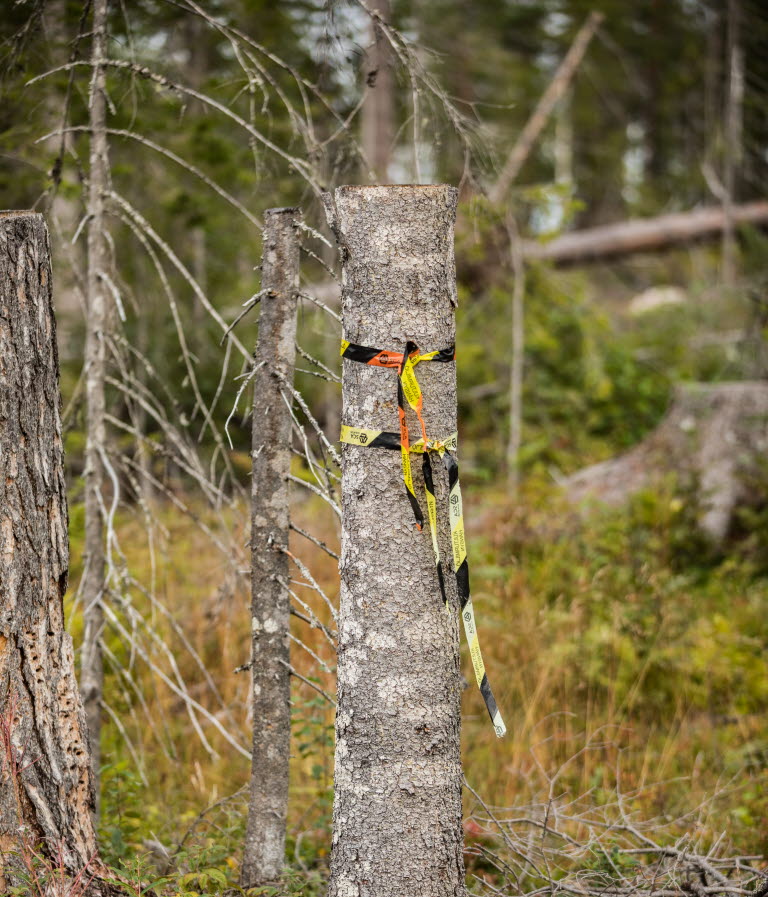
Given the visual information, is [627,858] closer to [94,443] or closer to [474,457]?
[94,443]

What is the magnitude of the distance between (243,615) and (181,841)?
6.76ft

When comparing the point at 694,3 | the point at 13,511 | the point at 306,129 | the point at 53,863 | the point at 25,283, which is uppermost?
the point at 694,3

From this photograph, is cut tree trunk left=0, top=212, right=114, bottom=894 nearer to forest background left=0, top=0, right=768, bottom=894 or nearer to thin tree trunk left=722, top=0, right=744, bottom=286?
forest background left=0, top=0, right=768, bottom=894

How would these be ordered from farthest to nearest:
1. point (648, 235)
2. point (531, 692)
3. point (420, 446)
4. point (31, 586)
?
point (648, 235), point (531, 692), point (31, 586), point (420, 446)

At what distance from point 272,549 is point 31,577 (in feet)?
2.58

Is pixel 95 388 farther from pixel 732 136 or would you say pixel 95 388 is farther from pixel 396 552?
pixel 732 136

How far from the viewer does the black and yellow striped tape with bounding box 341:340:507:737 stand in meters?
2.37

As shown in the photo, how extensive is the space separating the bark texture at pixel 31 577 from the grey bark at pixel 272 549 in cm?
62

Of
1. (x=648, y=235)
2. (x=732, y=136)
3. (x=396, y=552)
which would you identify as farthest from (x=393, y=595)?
(x=648, y=235)

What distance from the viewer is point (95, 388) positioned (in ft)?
11.2

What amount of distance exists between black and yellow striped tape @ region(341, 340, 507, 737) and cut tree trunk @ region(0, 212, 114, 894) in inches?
40.5

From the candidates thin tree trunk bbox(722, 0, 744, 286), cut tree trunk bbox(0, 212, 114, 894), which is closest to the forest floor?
cut tree trunk bbox(0, 212, 114, 894)

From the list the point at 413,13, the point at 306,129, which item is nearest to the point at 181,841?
the point at 306,129

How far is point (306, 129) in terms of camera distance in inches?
131
